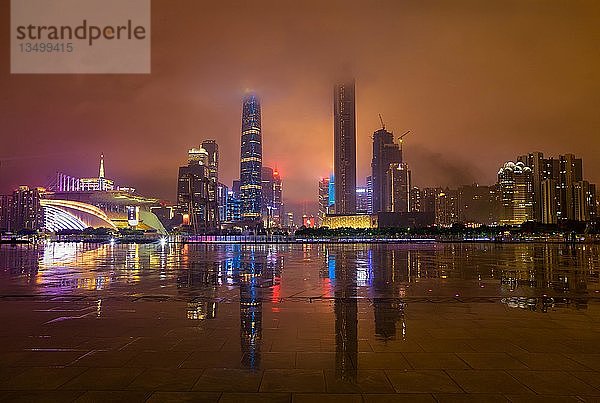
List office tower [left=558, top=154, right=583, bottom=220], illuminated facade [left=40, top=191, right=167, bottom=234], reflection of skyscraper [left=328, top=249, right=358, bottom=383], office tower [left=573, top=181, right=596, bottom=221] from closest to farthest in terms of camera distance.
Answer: reflection of skyscraper [left=328, top=249, right=358, bottom=383], illuminated facade [left=40, top=191, right=167, bottom=234], office tower [left=573, top=181, right=596, bottom=221], office tower [left=558, top=154, right=583, bottom=220]

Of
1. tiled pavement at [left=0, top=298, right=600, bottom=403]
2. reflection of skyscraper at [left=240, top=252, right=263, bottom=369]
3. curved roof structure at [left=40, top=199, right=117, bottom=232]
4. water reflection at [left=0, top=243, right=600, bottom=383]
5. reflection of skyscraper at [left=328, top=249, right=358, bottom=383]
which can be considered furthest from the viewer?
curved roof structure at [left=40, top=199, right=117, bottom=232]

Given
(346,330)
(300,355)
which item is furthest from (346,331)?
(300,355)

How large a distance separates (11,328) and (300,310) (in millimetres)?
5388

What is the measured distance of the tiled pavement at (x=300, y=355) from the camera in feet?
17.1

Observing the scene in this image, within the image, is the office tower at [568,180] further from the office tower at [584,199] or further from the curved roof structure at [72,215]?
the curved roof structure at [72,215]

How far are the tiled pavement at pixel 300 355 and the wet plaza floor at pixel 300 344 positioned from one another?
0.02 metres

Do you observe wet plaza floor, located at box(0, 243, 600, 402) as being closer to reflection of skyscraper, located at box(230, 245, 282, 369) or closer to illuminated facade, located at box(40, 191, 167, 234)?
reflection of skyscraper, located at box(230, 245, 282, 369)

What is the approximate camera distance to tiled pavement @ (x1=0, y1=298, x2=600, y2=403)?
520 cm

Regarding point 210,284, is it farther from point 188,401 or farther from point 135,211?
point 135,211

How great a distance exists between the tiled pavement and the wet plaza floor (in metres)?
0.02

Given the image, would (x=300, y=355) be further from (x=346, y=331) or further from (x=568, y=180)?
(x=568, y=180)

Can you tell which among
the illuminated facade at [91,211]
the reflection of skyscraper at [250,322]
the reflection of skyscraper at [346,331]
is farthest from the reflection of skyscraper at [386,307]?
the illuminated facade at [91,211]

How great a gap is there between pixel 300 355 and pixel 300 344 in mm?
583

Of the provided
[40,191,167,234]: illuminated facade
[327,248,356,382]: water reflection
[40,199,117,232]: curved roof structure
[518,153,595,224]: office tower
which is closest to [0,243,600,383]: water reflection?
[327,248,356,382]: water reflection
